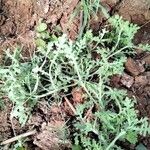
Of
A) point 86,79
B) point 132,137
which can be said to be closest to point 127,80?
point 86,79

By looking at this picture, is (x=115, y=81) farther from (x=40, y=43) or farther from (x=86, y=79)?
(x=40, y=43)

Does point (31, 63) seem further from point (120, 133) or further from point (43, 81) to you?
point (120, 133)

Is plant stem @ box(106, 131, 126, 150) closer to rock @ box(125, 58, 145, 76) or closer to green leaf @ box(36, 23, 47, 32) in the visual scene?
rock @ box(125, 58, 145, 76)

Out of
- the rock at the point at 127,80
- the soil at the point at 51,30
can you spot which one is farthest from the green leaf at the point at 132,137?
the rock at the point at 127,80

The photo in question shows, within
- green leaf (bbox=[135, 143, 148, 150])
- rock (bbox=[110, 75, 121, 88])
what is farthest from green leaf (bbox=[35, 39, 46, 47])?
green leaf (bbox=[135, 143, 148, 150])

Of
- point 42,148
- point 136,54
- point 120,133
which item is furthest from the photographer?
point 136,54

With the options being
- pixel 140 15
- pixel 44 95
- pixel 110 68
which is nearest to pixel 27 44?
pixel 44 95

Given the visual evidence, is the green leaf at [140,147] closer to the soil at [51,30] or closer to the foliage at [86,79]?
the foliage at [86,79]

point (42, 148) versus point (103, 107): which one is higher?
point (103, 107)
